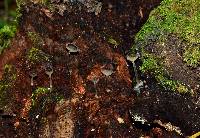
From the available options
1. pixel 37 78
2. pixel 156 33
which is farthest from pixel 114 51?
pixel 37 78

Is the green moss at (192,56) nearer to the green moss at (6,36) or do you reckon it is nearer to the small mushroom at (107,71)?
the small mushroom at (107,71)

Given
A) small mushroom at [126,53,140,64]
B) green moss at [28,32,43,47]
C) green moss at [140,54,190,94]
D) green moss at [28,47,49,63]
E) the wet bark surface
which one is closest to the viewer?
the wet bark surface

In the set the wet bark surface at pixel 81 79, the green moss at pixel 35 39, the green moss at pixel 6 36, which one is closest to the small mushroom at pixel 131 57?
the wet bark surface at pixel 81 79

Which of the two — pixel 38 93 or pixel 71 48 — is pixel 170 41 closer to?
pixel 71 48

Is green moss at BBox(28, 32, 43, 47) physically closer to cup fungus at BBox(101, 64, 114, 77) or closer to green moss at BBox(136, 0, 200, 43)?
cup fungus at BBox(101, 64, 114, 77)

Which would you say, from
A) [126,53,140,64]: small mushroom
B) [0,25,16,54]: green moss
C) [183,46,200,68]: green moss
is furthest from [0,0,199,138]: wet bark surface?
[183,46,200,68]: green moss
